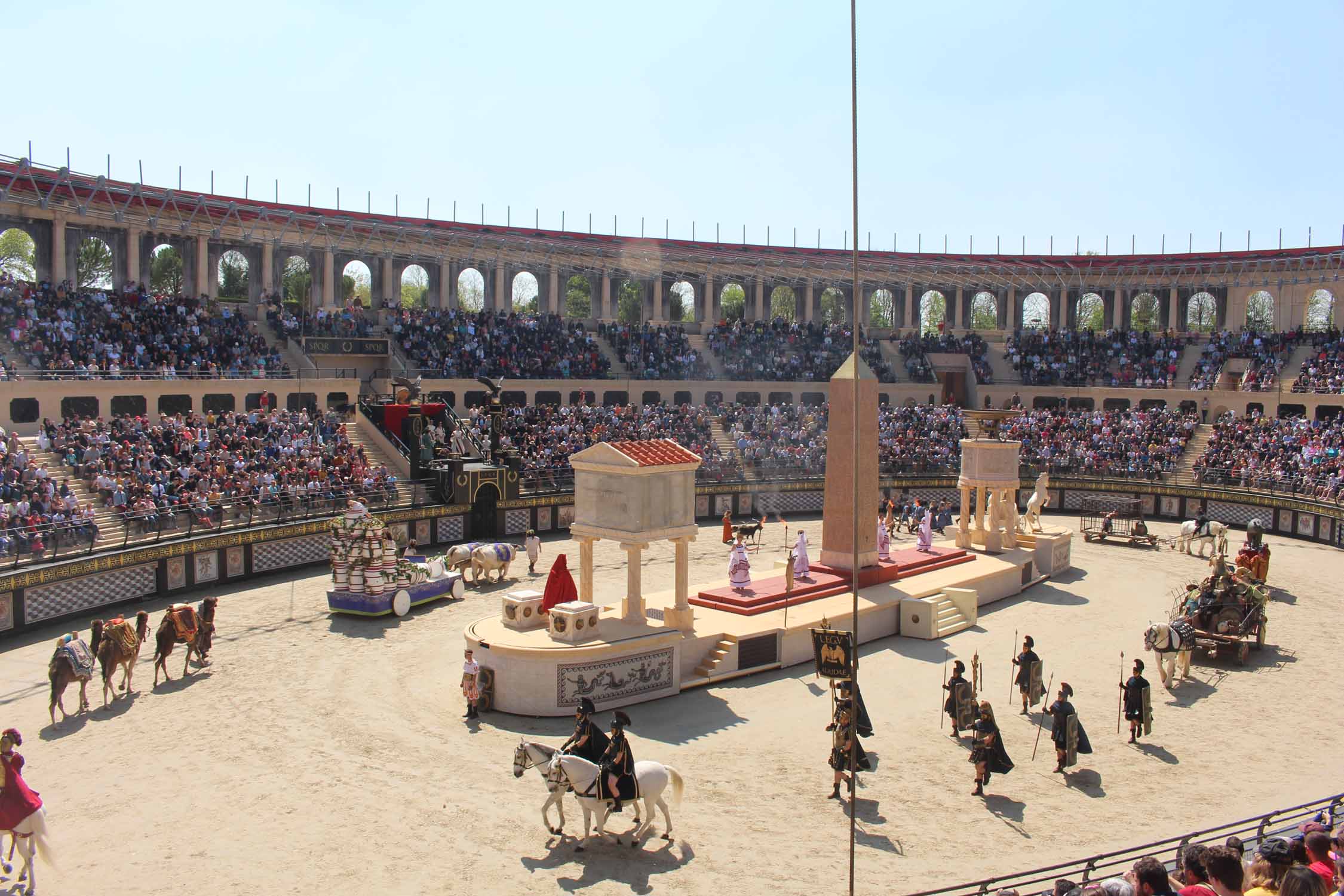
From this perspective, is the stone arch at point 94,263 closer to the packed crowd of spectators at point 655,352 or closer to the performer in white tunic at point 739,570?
the packed crowd of spectators at point 655,352

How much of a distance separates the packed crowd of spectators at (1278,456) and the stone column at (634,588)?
28895 millimetres

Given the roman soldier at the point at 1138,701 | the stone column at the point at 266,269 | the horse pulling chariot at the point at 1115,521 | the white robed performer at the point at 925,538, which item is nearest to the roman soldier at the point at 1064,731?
the roman soldier at the point at 1138,701

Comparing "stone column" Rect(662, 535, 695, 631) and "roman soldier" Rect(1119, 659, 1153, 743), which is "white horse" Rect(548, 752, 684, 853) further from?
"roman soldier" Rect(1119, 659, 1153, 743)

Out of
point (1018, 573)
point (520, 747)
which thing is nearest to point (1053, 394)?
point (1018, 573)

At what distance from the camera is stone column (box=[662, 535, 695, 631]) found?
20.6 metres

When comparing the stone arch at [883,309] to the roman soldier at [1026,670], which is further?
the stone arch at [883,309]

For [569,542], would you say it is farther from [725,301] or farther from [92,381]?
[725,301]

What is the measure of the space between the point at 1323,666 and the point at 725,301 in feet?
237

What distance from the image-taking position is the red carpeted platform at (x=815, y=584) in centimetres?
2300

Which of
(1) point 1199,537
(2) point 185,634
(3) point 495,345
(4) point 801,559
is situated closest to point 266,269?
(3) point 495,345

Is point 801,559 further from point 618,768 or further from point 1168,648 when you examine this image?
point 618,768

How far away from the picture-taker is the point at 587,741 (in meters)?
12.8

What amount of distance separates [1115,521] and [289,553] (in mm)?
30324

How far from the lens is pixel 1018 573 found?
94.2 feet
